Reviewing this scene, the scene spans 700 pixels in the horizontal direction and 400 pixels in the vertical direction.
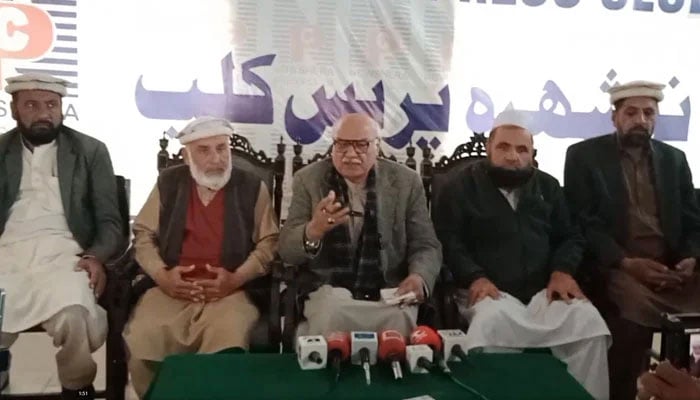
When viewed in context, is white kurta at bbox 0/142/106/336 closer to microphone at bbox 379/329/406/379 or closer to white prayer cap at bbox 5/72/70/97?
white prayer cap at bbox 5/72/70/97

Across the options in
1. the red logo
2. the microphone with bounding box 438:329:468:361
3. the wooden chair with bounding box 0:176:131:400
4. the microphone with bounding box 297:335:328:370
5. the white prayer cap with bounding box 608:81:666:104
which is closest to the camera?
the microphone with bounding box 297:335:328:370

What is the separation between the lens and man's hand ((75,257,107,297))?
2.87 m

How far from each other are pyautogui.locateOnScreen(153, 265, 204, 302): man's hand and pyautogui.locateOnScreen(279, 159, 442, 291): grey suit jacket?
0.36 metres

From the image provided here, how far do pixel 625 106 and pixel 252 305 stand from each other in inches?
74.9

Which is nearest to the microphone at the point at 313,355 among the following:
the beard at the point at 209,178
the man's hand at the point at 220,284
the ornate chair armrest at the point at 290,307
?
the ornate chair armrest at the point at 290,307

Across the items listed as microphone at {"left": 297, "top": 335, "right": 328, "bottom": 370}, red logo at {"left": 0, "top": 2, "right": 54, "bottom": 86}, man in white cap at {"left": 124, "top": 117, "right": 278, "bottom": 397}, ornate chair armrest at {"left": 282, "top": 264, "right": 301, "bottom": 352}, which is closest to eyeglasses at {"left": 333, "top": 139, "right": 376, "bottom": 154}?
man in white cap at {"left": 124, "top": 117, "right": 278, "bottom": 397}

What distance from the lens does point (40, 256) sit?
2951mm

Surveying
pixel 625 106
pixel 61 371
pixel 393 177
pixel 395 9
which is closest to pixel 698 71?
pixel 625 106

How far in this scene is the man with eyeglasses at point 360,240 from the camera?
9.23 ft

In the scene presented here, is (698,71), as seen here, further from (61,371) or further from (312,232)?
(61,371)

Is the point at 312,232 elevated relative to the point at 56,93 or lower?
lower

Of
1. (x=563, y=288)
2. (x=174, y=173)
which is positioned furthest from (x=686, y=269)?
(x=174, y=173)

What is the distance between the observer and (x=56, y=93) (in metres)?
3.14

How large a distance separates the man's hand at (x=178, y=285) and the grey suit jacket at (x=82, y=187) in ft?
0.93
